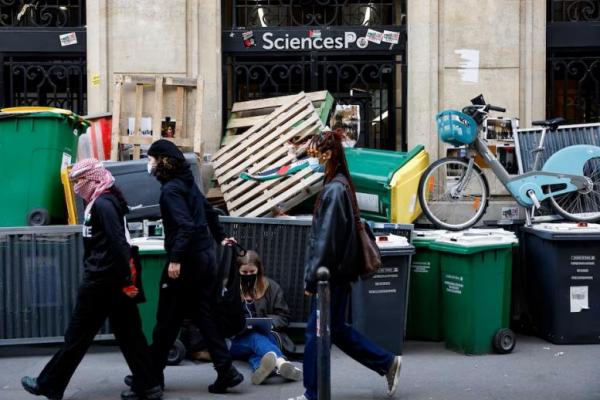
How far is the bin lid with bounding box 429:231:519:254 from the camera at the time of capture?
894 centimetres

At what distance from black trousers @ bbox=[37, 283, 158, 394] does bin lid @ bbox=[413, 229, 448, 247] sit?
118 inches

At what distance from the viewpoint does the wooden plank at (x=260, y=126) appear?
11.2 meters

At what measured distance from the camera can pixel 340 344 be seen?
7.47 meters

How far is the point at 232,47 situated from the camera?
11812mm

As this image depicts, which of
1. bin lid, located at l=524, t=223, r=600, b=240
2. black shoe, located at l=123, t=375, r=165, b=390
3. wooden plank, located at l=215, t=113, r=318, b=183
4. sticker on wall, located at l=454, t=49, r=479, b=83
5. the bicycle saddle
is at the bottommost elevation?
black shoe, located at l=123, t=375, r=165, b=390

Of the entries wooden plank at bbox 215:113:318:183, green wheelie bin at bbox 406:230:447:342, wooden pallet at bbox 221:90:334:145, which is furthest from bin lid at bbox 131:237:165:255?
wooden pallet at bbox 221:90:334:145

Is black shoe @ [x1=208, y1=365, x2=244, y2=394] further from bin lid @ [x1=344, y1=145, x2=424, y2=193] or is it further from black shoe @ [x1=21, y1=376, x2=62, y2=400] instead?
bin lid @ [x1=344, y1=145, x2=424, y2=193]

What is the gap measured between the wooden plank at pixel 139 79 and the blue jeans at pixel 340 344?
4.71 metres

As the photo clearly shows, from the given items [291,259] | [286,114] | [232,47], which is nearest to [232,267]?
[291,259]

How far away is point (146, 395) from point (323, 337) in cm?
167

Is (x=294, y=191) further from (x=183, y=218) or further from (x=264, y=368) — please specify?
(x=183, y=218)

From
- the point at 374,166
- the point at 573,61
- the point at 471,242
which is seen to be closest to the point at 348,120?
the point at 374,166

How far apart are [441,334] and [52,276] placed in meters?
3.56

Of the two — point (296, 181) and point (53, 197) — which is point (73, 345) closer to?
point (53, 197)
